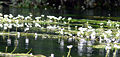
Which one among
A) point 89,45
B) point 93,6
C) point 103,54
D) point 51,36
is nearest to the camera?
point 103,54

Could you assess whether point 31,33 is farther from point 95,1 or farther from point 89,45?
point 95,1

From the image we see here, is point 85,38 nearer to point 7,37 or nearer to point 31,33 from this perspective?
point 31,33

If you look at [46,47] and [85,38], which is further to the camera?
[85,38]

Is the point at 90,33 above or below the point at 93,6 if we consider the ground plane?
above

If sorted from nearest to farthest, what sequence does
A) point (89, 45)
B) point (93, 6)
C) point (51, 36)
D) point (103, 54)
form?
point (103, 54) < point (89, 45) < point (51, 36) < point (93, 6)

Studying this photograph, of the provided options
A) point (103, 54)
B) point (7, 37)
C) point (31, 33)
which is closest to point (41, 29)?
point (31, 33)

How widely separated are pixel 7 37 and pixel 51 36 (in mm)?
1532

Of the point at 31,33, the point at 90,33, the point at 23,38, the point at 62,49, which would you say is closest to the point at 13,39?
the point at 23,38

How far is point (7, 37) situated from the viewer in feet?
34.0

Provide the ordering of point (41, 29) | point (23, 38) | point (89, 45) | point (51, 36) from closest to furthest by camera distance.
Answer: point (89, 45) < point (23, 38) < point (51, 36) < point (41, 29)

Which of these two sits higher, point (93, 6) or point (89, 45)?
point (89, 45)

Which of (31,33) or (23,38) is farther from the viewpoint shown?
(31,33)

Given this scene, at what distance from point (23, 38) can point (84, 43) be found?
6.42 feet

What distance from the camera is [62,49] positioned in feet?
29.4
